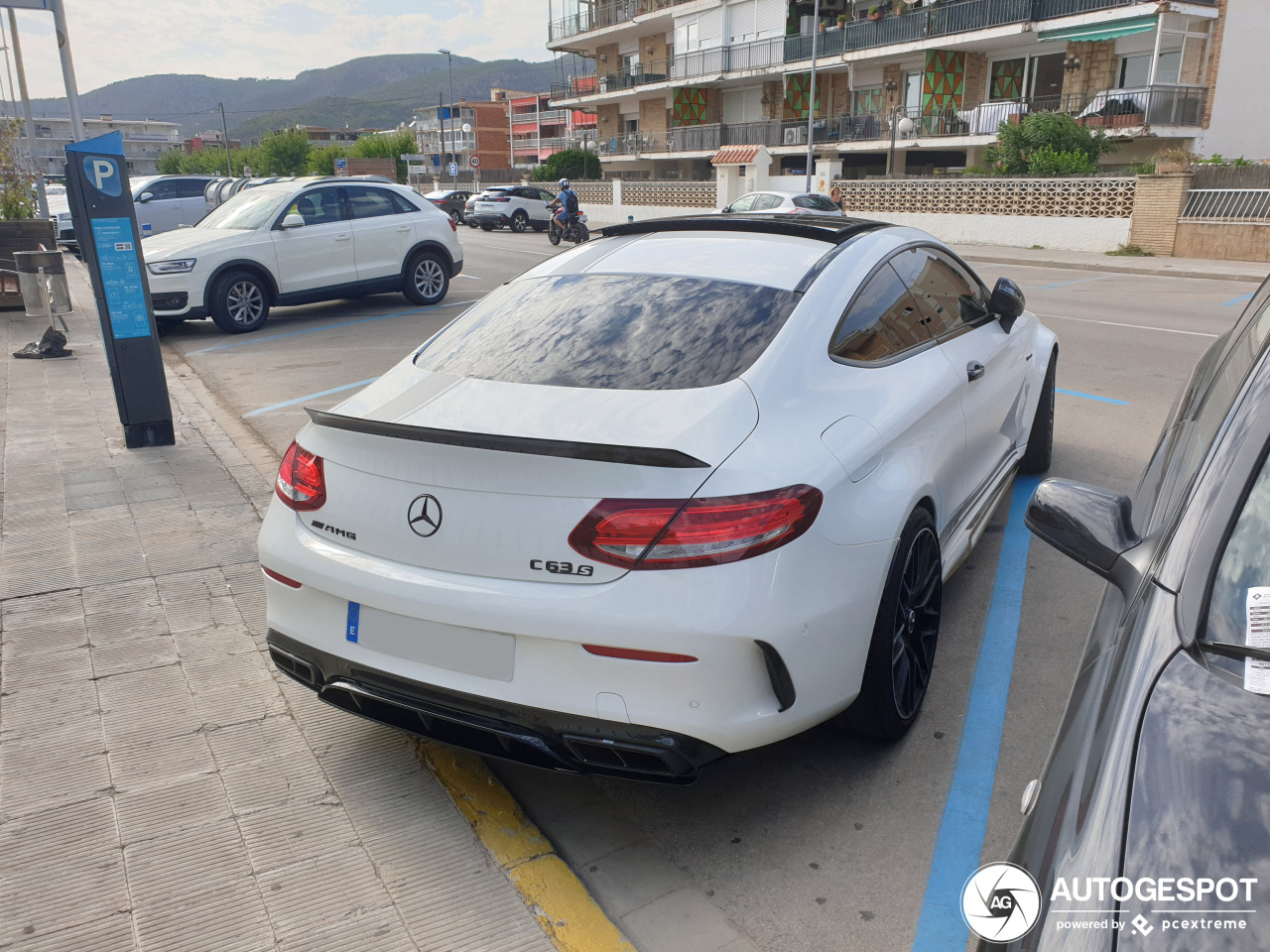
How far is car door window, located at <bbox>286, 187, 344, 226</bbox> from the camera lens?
41.4ft

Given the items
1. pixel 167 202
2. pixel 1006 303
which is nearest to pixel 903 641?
pixel 1006 303

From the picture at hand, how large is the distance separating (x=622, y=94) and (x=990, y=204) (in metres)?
30.9

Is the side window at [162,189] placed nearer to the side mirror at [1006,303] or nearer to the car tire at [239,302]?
the car tire at [239,302]

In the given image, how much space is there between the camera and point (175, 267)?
37.7 feet

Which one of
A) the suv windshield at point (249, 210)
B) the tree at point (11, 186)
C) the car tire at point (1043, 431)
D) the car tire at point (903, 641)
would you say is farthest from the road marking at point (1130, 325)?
the tree at point (11, 186)

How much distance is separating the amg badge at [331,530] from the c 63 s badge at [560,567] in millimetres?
619

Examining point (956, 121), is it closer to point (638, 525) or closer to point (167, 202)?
point (167, 202)

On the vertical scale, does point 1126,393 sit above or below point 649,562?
below

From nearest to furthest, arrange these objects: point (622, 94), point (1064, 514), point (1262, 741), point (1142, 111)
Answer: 1. point (1262, 741)
2. point (1064, 514)
3. point (1142, 111)
4. point (622, 94)

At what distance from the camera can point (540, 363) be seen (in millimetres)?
3139

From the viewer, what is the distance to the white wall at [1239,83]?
102ft

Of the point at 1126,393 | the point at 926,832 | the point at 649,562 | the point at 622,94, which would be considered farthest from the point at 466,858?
the point at 622,94

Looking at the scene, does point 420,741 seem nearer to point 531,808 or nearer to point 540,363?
point 531,808

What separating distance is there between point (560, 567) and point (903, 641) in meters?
1.24
